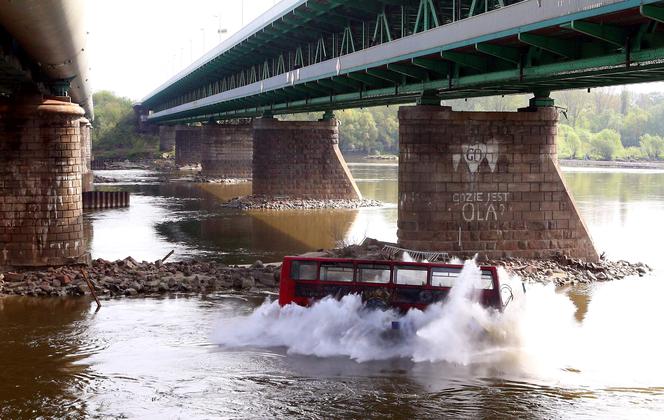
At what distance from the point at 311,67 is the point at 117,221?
15501mm

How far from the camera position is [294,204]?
2299 inches

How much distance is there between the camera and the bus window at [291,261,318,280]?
72.7 ft

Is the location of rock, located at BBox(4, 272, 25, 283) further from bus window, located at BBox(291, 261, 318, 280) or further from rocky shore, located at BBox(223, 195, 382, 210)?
rocky shore, located at BBox(223, 195, 382, 210)

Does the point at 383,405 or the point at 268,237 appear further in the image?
the point at 268,237

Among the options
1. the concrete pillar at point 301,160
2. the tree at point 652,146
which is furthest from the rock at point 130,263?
the tree at point 652,146

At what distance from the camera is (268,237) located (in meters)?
43.7

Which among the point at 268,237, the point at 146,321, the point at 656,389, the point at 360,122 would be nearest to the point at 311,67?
the point at 268,237

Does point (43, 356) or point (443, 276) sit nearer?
point (43, 356)

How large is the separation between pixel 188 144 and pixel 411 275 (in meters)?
98.2

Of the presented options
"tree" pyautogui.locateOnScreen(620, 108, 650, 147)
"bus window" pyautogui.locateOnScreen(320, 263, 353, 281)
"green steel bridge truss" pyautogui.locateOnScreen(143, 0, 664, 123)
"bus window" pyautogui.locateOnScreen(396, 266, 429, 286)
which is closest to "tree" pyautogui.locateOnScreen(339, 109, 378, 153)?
"tree" pyautogui.locateOnScreen(620, 108, 650, 147)

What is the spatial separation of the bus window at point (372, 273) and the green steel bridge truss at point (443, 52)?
21.4ft

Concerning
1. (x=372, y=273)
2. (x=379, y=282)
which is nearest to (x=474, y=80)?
(x=372, y=273)

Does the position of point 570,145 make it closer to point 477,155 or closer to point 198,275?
point 477,155

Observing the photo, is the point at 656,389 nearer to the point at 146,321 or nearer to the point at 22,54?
the point at 146,321
